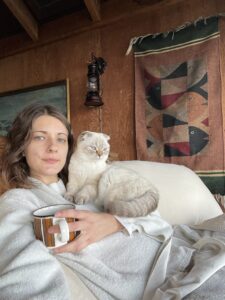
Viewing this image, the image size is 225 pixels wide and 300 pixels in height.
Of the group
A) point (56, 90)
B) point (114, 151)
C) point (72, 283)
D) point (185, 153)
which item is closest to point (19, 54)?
point (56, 90)

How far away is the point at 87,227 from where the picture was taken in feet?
2.84

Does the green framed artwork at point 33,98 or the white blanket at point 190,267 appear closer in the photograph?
the white blanket at point 190,267

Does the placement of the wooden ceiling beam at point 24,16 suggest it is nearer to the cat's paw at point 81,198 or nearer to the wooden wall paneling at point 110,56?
the wooden wall paneling at point 110,56

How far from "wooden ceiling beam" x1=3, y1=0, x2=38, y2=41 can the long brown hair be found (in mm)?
1525

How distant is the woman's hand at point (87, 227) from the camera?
0.80 metres

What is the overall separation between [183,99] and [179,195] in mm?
756

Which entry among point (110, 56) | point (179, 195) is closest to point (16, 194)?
point (179, 195)

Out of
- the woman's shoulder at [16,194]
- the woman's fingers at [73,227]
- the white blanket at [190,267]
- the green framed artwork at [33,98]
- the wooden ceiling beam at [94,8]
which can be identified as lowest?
the white blanket at [190,267]

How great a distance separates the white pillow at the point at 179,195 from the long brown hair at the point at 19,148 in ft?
1.68

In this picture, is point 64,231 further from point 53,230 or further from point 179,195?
point 179,195

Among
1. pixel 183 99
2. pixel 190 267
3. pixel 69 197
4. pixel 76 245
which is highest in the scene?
pixel 183 99

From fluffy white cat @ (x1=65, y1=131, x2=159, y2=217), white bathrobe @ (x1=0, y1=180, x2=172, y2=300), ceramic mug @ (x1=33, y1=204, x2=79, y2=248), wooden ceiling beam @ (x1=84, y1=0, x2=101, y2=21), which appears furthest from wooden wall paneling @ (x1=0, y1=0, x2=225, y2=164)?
ceramic mug @ (x1=33, y1=204, x2=79, y2=248)

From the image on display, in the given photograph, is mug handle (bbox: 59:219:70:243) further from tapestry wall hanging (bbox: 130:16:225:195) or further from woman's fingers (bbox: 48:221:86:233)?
tapestry wall hanging (bbox: 130:16:225:195)

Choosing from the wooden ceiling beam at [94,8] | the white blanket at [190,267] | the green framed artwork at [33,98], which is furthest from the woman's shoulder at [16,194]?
the wooden ceiling beam at [94,8]
